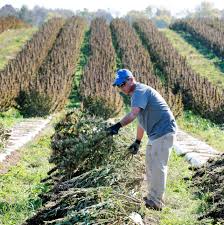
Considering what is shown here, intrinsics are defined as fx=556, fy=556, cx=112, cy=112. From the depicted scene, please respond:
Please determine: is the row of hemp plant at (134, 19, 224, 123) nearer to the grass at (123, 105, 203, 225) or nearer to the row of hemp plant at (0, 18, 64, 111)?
the row of hemp plant at (0, 18, 64, 111)

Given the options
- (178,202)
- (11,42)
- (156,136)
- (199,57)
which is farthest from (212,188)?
(11,42)

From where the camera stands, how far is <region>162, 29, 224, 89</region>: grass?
82.2 ft

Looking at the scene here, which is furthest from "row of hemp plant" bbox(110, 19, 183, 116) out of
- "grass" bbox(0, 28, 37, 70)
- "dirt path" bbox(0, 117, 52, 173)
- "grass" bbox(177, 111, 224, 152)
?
"grass" bbox(0, 28, 37, 70)

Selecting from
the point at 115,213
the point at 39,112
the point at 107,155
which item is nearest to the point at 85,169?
the point at 107,155

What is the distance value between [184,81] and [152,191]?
14.1 metres

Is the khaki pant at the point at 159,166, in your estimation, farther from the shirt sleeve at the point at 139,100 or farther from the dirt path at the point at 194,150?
the dirt path at the point at 194,150

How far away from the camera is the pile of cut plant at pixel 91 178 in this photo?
4.94 metres

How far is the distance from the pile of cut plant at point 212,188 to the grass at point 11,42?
18.3 meters

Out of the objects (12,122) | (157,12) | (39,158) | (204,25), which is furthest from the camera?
(157,12)

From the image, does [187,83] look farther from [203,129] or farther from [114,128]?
[114,128]

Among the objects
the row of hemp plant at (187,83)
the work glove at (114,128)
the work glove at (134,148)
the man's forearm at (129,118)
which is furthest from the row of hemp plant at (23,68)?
the man's forearm at (129,118)

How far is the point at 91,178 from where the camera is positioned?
6230mm

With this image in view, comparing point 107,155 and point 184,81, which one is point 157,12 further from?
point 107,155

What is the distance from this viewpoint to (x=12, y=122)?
15133mm
